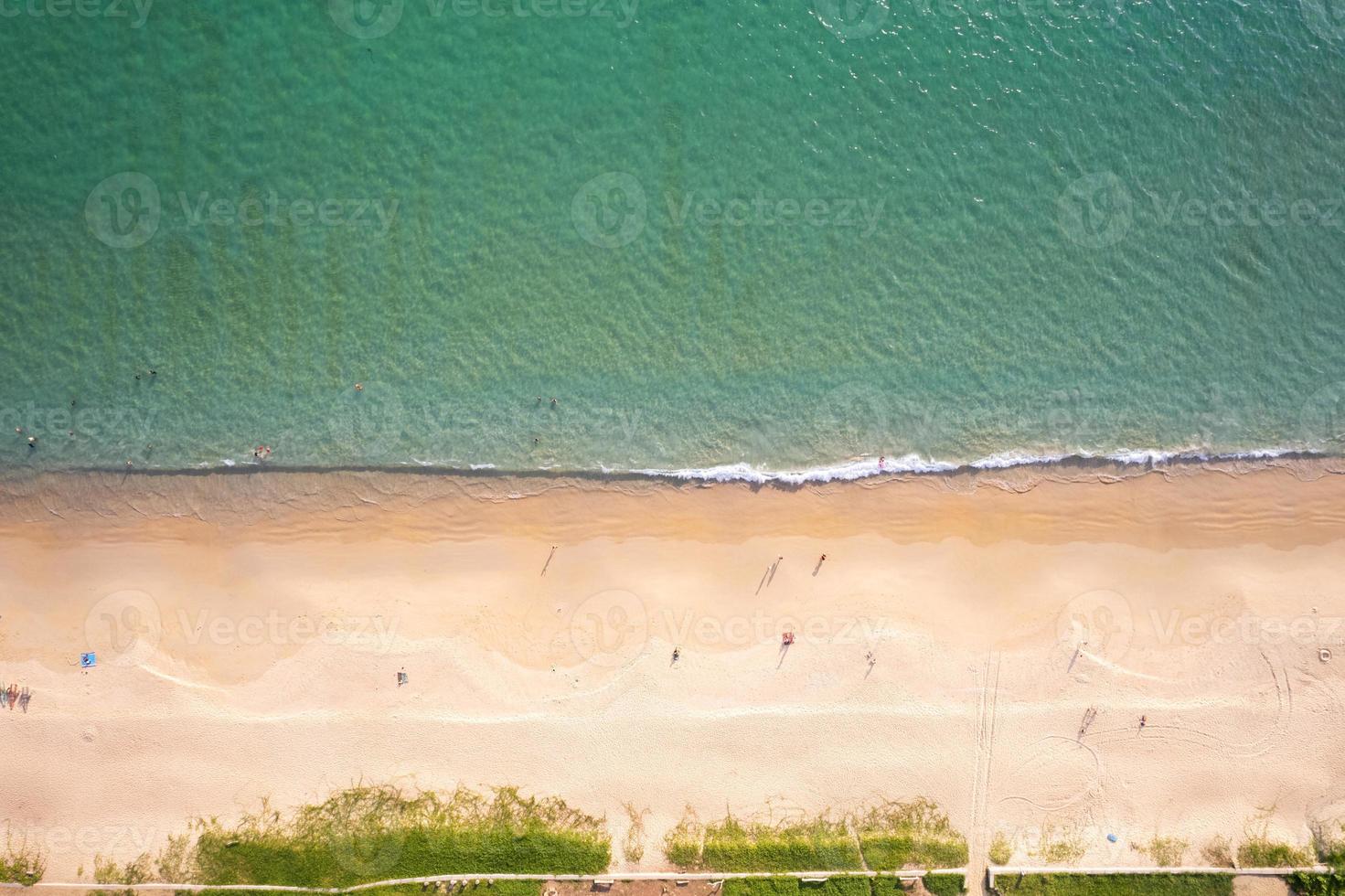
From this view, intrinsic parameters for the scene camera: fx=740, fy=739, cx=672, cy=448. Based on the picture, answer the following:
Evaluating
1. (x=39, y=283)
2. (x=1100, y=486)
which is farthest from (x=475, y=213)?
(x=1100, y=486)

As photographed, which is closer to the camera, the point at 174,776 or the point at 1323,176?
the point at 174,776

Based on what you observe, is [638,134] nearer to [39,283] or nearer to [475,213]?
[475,213]

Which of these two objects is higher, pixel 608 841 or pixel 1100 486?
pixel 1100 486

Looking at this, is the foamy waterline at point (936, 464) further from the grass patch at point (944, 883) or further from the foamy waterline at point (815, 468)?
the grass patch at point (944, 883)

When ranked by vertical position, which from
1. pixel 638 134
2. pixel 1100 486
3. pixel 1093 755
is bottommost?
pixel 1093 755

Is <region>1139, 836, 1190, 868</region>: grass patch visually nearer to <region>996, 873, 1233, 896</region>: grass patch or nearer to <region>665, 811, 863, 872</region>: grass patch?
<region>996, 873, 1233, 896</region>: grass patch

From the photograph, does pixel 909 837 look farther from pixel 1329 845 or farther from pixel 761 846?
pixel 1329 845

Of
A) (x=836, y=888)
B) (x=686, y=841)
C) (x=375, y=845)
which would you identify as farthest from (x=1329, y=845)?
(x=375, y=845)
